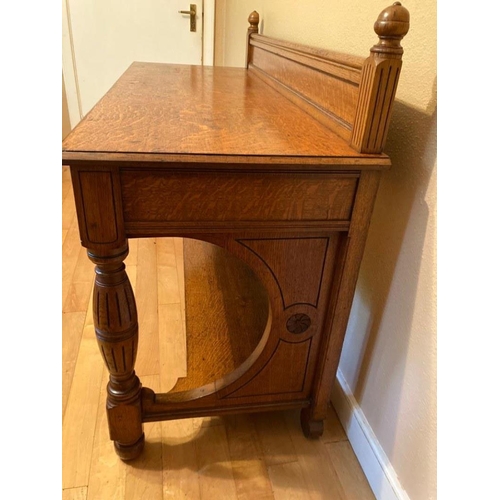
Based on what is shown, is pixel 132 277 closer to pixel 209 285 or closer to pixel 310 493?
pixel 209 285

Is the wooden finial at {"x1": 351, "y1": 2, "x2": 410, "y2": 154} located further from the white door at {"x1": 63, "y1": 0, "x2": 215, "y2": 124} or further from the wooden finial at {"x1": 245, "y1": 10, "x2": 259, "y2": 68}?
the white door at {"x1": 63, "y1": 0, "x2": 215, "y2": 124}

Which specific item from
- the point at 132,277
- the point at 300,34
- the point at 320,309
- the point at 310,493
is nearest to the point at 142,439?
the point at 310,493

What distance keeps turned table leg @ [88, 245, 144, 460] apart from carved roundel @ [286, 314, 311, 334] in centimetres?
33

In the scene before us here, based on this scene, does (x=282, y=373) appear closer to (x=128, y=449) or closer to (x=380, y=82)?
(x=128, y=449)

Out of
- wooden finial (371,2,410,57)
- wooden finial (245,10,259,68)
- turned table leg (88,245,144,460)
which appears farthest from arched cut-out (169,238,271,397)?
wooden finial (245,10,259,68)

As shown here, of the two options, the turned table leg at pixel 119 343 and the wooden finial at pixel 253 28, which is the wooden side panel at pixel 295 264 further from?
the wooden finial at pixel 253 28

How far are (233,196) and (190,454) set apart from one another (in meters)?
0.70

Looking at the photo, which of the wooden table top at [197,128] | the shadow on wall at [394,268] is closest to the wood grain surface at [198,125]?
the wooden table top at [197,128]

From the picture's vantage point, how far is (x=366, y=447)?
1005mm

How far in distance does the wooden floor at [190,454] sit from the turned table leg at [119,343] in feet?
0.22

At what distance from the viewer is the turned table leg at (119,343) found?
30.8 inches

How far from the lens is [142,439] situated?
3.31 feet

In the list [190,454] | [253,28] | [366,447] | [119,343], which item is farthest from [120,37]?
[366,447]
